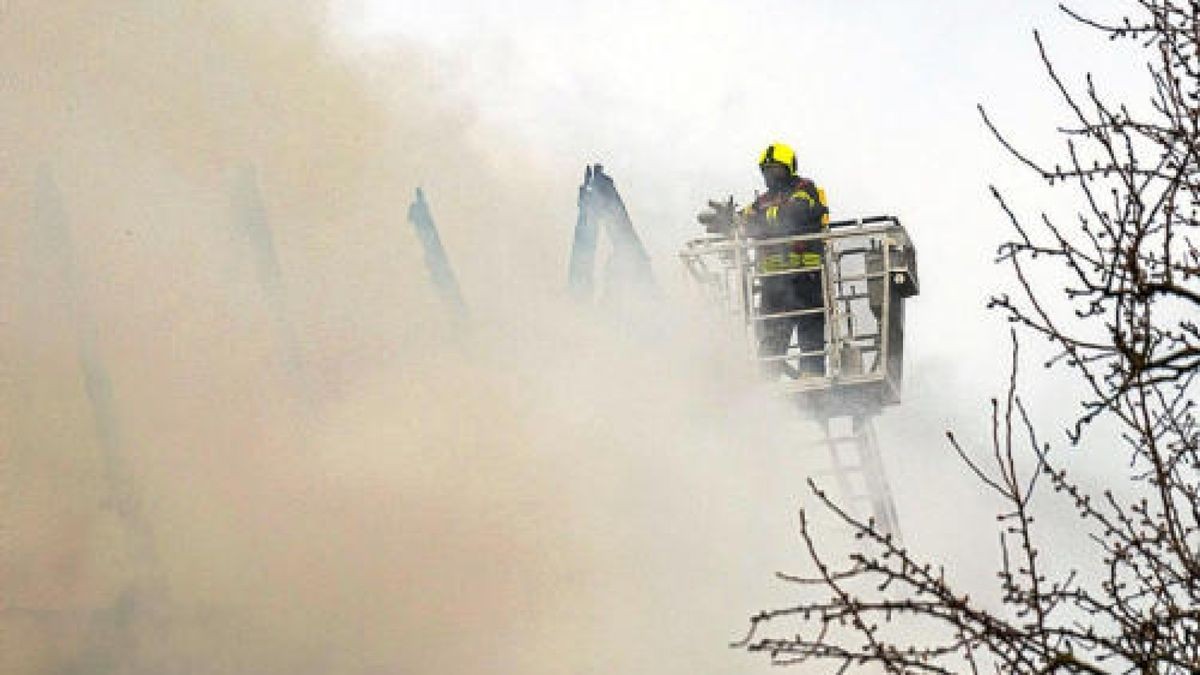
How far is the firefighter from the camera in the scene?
13117 millimetres

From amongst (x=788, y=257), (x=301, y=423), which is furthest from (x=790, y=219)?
(x=301, y=423)

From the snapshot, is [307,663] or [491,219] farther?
[491,219]

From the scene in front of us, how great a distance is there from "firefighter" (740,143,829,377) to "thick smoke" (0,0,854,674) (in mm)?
376

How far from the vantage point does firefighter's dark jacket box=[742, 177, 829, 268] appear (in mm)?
13102

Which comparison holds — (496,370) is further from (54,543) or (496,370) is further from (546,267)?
(54,543)

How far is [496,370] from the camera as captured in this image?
1384 cm

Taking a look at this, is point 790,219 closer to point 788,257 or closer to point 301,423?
point 788,257

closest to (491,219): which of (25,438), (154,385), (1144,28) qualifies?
(154,385)

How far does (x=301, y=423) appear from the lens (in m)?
12.7

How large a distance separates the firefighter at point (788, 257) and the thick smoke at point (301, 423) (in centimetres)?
38

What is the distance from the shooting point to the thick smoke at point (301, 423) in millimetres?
11445

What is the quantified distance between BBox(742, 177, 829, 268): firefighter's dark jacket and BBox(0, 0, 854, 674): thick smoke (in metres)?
0.80

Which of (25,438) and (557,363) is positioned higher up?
(557,363)

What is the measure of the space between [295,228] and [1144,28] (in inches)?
344
